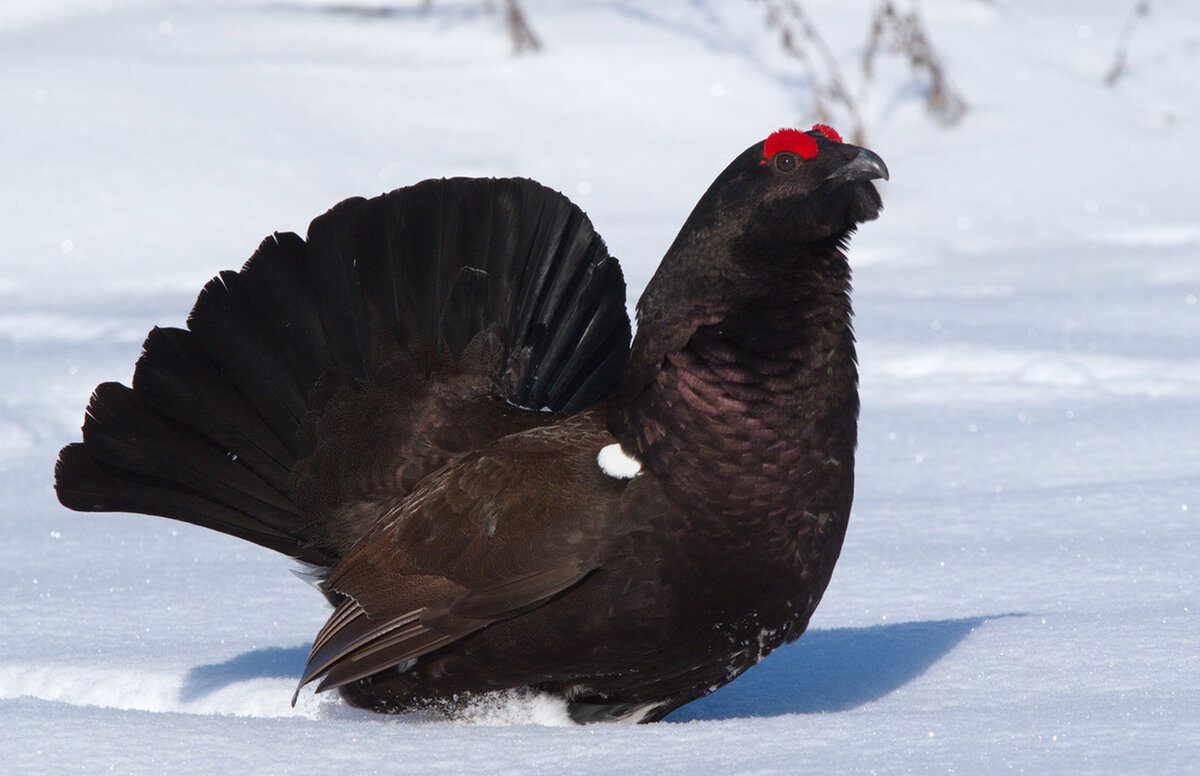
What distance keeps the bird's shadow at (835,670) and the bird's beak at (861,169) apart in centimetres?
103

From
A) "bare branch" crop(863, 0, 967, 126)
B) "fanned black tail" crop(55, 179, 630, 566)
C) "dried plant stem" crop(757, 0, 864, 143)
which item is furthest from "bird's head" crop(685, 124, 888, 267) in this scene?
"bare branch" crop(863, 0, 967, 126)

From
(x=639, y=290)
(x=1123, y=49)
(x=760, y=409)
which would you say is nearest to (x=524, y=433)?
(x=760, y=409)

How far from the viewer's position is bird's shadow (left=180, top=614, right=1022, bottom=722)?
3062 millimetres

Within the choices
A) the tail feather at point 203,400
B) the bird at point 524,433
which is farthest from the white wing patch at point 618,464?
the tail feather at point 203,400

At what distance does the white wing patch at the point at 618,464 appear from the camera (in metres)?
2.77

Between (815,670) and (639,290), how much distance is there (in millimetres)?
4378

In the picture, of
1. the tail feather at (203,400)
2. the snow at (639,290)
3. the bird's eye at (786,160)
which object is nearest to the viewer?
the snow at (639,290)

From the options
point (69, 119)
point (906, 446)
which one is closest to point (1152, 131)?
point (906, 446)

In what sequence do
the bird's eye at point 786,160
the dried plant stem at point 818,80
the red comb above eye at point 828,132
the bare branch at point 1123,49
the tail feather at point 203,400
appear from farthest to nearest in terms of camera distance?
the bare branch at point 1123,49 < the dried plant stem at point 818,80 < the tail feather at point 203,400 < the red comb above eye at point 828,132 < the bird's eye at point 786,160

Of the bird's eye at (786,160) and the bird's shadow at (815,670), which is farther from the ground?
the bird's eye at (786,160)

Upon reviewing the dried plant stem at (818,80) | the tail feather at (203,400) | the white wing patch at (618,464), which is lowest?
the white wing patch at (618,464)

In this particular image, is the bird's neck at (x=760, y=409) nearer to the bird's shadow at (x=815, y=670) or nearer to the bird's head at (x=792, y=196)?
the bird's head at (x=792, y=196)

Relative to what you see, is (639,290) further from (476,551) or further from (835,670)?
(476,551)

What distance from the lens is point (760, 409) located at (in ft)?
8.95
